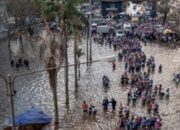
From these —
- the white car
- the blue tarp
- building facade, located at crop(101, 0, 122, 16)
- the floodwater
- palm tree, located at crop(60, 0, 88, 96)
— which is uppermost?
palm tree, located at crop(60, 0, 88, 96)

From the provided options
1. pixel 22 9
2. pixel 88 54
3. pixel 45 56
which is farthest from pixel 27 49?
pixel 45 56

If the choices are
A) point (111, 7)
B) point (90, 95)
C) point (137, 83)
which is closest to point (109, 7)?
point (111, 7)

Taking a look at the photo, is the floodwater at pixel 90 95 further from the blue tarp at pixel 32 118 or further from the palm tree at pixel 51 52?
the palm tree at pixel 51 52

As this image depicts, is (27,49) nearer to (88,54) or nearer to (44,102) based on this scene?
(88,54)

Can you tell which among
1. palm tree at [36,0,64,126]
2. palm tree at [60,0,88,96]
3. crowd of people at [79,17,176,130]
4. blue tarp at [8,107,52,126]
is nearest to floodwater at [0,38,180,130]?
crowd of people at [79,17,176,130]

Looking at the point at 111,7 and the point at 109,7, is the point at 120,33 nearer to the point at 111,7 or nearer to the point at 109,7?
the point at 109,7

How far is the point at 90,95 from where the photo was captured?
36125 mm

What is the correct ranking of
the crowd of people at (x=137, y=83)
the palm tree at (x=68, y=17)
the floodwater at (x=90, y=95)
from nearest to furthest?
1. the crowd of people at (x=137, y=83)
2. the floodwater at (x=90, y=95)
3. the palm tree at (x=68, y=17)

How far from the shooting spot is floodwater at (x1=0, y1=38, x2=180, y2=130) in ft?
99.1

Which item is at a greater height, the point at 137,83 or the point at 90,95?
the point at 137,83

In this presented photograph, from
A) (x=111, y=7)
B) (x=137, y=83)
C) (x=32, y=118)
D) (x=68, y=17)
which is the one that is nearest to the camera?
(x=32, y=118)

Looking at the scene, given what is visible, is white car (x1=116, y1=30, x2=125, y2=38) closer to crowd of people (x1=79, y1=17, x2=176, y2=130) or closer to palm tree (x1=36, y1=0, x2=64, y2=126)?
crowd of people (x1=79, y1=17, x2=176, y2=130)

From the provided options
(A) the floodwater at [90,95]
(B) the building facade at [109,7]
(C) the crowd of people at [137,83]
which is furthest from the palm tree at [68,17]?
(B) the building facade at [109,7]

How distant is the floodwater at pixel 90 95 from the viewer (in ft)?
99.1
